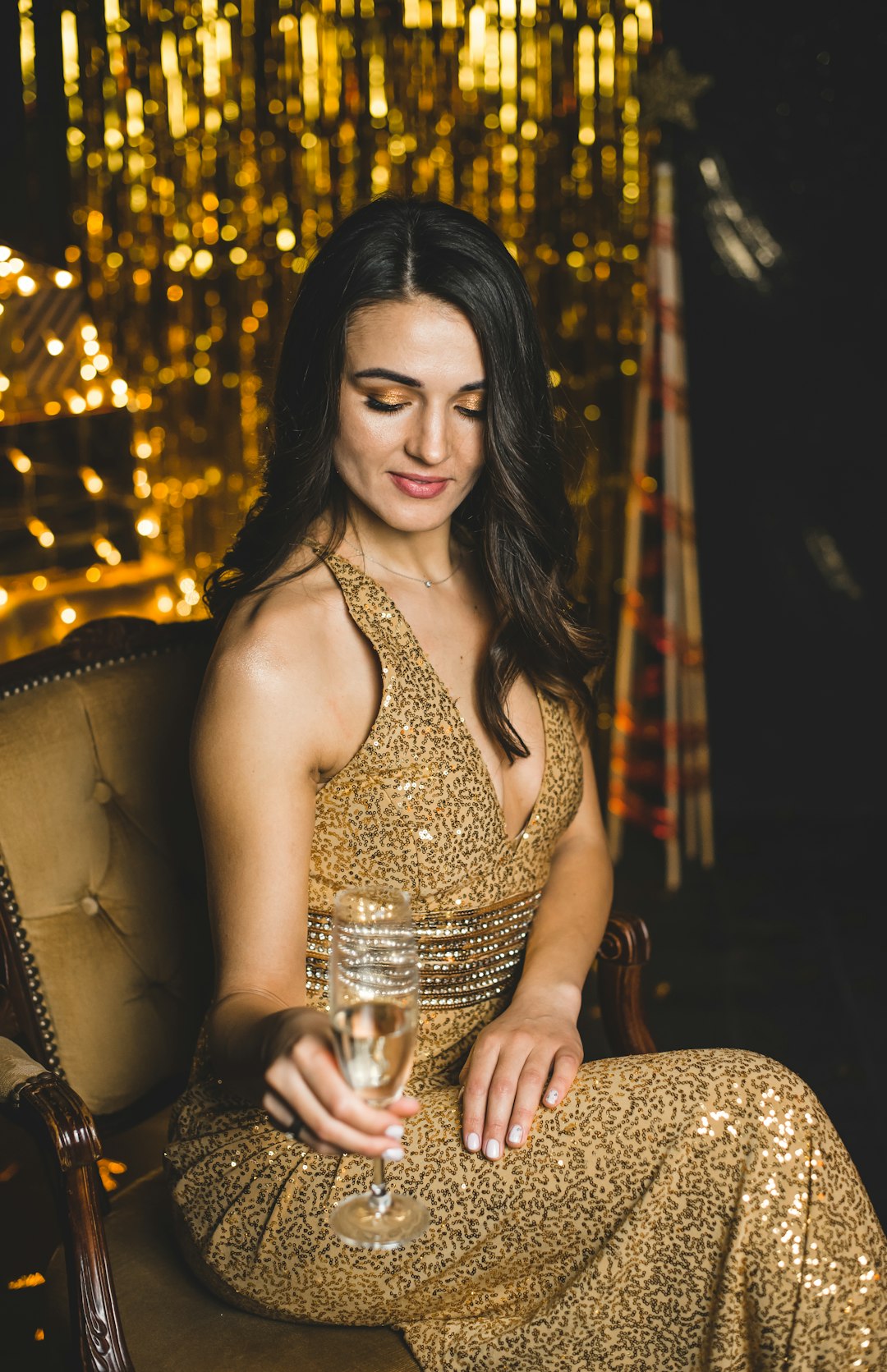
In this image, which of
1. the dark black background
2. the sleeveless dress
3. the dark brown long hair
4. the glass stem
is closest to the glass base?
the glass stem

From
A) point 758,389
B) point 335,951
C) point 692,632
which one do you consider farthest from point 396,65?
point 335,951

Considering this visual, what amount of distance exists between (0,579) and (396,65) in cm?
188

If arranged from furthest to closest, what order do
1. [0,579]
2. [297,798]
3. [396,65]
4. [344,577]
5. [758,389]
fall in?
[758,389]
[396,65]
[0,579]
[344,577]
[297,798]

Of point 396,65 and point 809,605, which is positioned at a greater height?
point 396,65

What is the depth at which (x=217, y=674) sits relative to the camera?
167cm

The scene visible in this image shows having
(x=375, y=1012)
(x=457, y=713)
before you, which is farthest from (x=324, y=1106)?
(x=457, y=713)

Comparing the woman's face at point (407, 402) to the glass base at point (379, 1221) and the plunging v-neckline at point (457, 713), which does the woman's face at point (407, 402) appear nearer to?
A: the plunging v-neckline at point (457, 713)

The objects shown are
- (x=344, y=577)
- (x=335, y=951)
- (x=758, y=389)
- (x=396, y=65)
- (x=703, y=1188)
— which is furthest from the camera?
(x=758, y=389)

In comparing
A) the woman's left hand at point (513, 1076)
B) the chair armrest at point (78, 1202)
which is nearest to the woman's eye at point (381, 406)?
the woman's left hand at point (513, 1076)

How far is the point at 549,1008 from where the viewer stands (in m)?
1.75

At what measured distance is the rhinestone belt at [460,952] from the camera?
1.75 metres

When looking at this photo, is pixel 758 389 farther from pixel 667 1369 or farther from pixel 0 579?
pixel 667 1369

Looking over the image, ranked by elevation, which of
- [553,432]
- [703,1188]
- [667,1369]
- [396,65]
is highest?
[396,65]

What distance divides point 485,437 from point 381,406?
A: 6.2 inches
